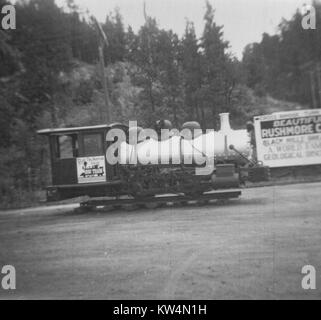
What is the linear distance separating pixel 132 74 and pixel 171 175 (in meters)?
3.97

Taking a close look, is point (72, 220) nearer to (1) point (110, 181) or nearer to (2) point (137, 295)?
(1) point (110, 181)

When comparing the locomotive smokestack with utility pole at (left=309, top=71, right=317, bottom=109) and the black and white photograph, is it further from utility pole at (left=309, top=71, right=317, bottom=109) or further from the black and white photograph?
utility pole at (left=309, top=71, right=317, bottom=109)

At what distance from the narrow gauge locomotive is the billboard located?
4.84 metres

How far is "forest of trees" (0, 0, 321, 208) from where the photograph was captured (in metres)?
9.55

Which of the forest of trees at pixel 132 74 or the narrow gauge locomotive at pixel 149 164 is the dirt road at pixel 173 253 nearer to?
the narrow gauge locomotive at pixel 149 164

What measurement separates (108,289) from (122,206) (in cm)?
790

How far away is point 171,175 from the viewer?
1287cm

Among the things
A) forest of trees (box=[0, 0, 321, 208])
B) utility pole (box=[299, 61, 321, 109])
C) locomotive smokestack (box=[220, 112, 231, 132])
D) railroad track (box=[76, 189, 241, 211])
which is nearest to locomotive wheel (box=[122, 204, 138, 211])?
railroad track (box=[76, 189, 241, 211])

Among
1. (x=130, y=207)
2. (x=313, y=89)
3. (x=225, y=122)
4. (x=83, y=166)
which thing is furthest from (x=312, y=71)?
(x=83, y=166)

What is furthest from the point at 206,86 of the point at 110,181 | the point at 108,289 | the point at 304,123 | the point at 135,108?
the point at 304,123

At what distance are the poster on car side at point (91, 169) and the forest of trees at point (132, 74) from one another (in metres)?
1.88

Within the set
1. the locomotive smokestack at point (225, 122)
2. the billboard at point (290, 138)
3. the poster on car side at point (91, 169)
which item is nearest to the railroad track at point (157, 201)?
the poster on car side at point (91, 169)

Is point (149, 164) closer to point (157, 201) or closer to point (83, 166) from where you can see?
point (157, 201)

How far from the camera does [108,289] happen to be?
550cm
